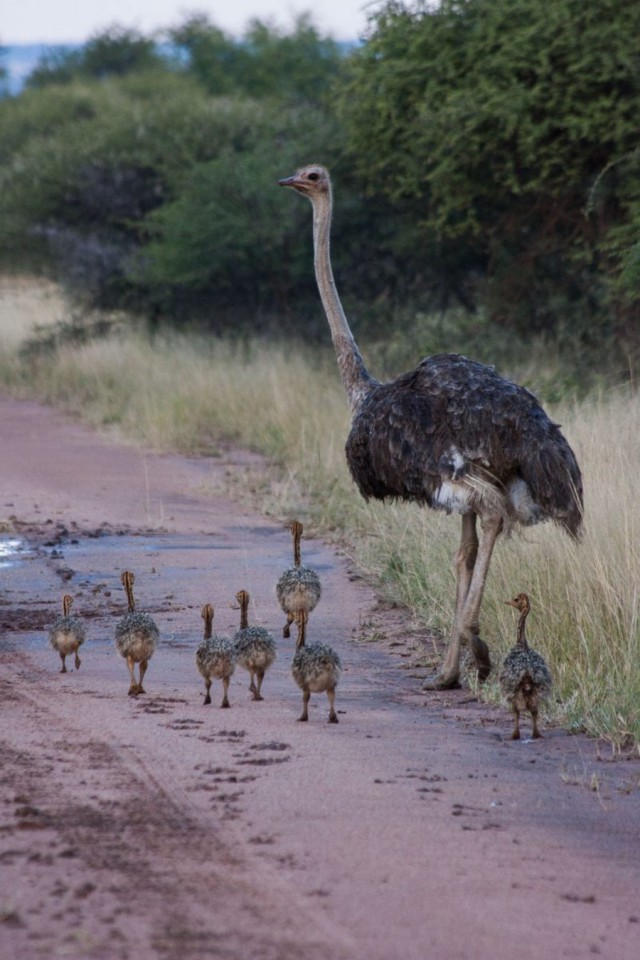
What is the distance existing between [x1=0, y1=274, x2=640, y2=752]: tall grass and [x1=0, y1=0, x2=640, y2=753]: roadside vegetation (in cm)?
3

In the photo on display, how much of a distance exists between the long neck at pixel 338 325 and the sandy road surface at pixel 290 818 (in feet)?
4.08

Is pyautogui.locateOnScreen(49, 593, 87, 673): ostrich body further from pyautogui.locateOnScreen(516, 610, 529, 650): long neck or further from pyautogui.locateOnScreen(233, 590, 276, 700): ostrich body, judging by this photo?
pyautogui.locateOnScreen(516, 610, 529, 650): long neck

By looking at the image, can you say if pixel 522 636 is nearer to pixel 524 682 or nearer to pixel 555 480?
pixel 524 682

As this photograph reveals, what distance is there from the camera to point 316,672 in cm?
587

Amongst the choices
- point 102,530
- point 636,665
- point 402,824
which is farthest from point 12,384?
point 402,824

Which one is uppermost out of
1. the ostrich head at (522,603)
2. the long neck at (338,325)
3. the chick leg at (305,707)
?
the long neck at (338,325)

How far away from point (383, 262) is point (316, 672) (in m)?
15.9

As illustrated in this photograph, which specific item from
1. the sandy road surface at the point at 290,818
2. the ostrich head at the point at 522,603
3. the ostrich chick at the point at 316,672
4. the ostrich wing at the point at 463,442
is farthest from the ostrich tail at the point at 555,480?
the ostrich chick at the point at 316,672

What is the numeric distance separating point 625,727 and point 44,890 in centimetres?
270

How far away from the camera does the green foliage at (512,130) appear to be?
607 inches

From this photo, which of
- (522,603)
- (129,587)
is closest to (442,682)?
(522,603)

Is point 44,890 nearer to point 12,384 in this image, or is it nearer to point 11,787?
point 11,787

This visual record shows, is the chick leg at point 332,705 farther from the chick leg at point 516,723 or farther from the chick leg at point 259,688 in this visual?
the chick leg at point 516,723

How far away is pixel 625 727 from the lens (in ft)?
19.4
